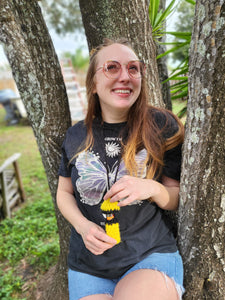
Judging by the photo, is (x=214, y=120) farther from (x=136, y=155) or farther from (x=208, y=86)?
(x=136, y=155)

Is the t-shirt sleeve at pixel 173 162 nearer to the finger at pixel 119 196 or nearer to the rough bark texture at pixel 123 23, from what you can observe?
the finger at pixel 119 196

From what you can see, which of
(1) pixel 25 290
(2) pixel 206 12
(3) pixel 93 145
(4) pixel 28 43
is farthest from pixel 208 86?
(1) pixel 25 290

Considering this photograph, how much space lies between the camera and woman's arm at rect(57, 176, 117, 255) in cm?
123

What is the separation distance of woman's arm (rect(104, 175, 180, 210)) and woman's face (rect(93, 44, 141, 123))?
0.46 metres

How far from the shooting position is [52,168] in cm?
205

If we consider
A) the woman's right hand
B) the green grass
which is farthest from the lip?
the green grass

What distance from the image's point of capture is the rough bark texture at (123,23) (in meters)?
1.81

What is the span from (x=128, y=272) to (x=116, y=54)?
121 cm

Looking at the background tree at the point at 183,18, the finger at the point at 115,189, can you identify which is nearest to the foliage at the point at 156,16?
the background tree at the point at 183,18

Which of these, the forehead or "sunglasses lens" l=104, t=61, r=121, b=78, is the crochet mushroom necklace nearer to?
"sunglasses lens" l=104, t=61, r=121, b=78

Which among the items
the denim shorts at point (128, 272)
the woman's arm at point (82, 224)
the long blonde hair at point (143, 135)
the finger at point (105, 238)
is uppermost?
the long blonde hair at point (143, 135)

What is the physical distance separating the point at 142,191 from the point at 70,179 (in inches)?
23.2

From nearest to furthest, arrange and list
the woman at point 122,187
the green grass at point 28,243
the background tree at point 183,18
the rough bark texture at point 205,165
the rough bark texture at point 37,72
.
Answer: the rough bark texture at point 205,165, the woman at point 122,187, the rough bark texture at point 37,72, the green grass at point 28,243, the background tree at point 183,18

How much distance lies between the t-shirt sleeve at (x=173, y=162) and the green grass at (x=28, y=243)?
2.21 m
